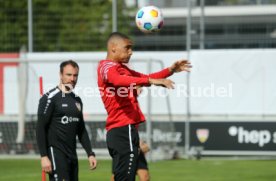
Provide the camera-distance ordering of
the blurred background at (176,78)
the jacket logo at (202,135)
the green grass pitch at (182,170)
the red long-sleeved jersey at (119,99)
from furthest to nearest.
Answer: the jacket logo at (202,135) → the blurred background at (176,78) → the green grass pitch at (182,170) → the red long-sleeved jersey at (119,99)

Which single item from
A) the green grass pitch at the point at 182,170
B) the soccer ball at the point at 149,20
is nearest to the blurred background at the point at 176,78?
the green grass pitch at the point at 182,170

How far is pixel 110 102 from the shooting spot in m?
9.10

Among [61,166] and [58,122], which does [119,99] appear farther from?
[61,166]

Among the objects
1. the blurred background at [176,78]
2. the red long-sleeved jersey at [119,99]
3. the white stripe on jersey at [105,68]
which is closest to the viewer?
the white stripe on jersey at [105,68]

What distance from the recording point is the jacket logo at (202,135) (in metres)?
19.7

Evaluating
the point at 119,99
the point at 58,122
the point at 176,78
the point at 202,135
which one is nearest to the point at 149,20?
the point at 119,99

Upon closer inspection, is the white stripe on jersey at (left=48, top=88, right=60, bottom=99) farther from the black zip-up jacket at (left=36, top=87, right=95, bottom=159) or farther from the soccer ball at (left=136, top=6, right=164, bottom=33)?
the soccer ball at (left=136, top=6, right=164, bottom=33)

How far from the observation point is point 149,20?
1116 centimetres

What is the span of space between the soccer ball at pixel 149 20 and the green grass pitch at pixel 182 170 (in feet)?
14.4

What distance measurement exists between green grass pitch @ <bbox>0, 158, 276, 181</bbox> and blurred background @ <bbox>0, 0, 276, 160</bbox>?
67 cm

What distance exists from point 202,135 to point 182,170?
10.1 feet

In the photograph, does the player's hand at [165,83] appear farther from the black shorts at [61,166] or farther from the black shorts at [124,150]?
the black shorts at [61,166]

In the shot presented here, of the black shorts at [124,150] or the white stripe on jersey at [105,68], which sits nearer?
the white stripe on jersey at [105,68]

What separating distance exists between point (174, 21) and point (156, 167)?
Answer: 9.35 m
